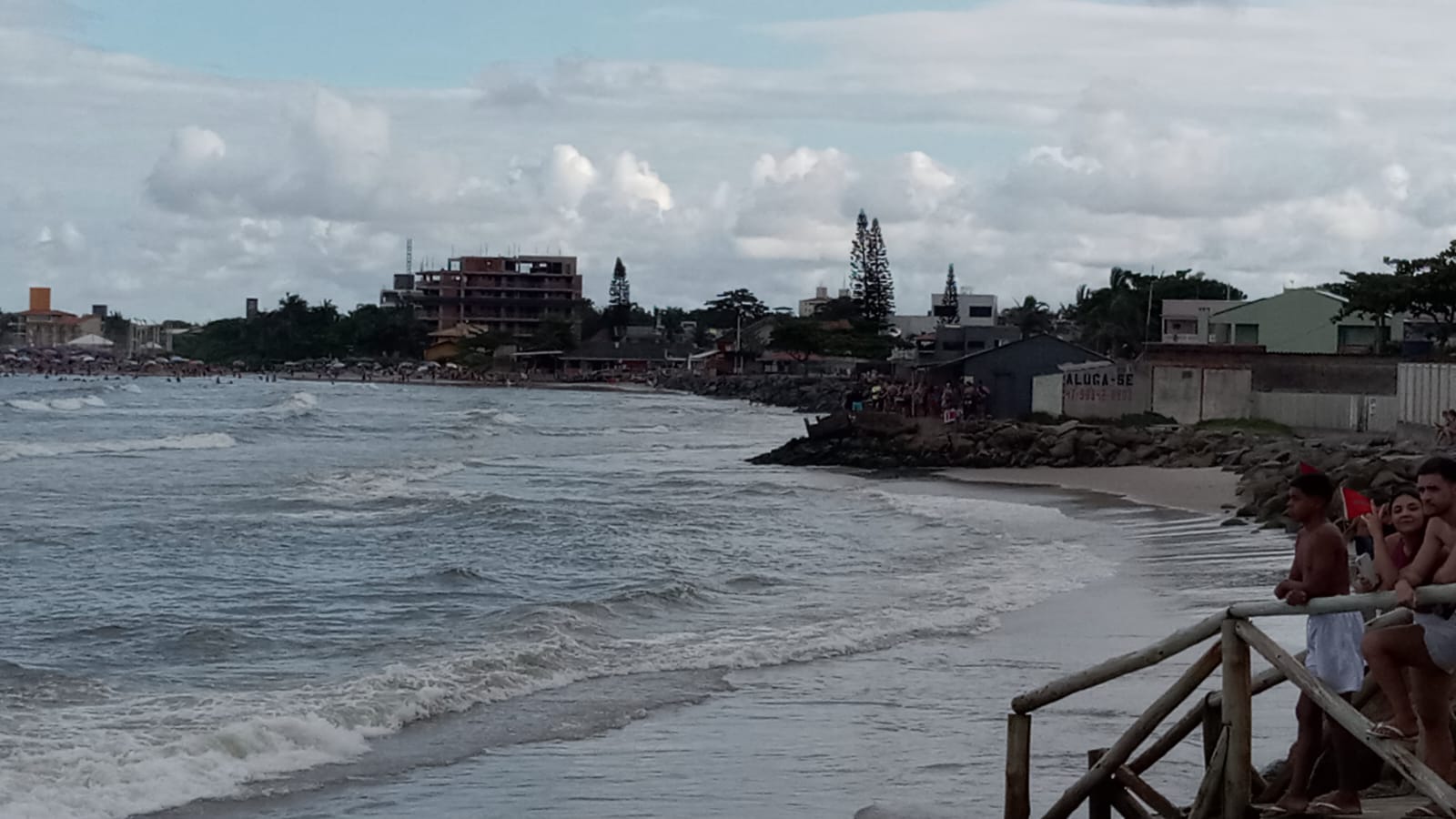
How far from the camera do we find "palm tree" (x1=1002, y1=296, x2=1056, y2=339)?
107375 mm

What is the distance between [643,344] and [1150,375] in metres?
104

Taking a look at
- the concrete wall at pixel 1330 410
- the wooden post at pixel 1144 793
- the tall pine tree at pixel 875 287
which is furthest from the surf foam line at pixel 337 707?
the tall pine tree at pixel 875 287

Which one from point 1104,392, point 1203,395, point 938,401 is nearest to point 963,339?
point 938,401

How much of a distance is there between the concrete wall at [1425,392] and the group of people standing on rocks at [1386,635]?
2582 cm

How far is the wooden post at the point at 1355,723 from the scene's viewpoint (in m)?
5.50

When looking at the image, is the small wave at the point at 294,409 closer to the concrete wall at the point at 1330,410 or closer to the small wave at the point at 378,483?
the small wave at the point at 378,483

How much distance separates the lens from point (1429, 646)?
605cm

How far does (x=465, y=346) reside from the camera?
151 meters

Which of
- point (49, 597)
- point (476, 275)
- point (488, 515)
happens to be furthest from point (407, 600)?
point (476, 275)

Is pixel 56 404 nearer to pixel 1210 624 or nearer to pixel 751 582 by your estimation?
pixel 751 582

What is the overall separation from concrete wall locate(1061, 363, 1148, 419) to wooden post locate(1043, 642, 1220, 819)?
38.6 meters

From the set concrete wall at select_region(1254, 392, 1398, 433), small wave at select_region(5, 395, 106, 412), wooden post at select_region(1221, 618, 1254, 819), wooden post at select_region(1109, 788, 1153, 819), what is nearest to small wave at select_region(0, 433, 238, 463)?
small wave at select_region(5, 395, 106, 412)

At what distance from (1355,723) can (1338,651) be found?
95 cm

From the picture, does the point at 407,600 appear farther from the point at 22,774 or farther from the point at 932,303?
the point at 932,303
